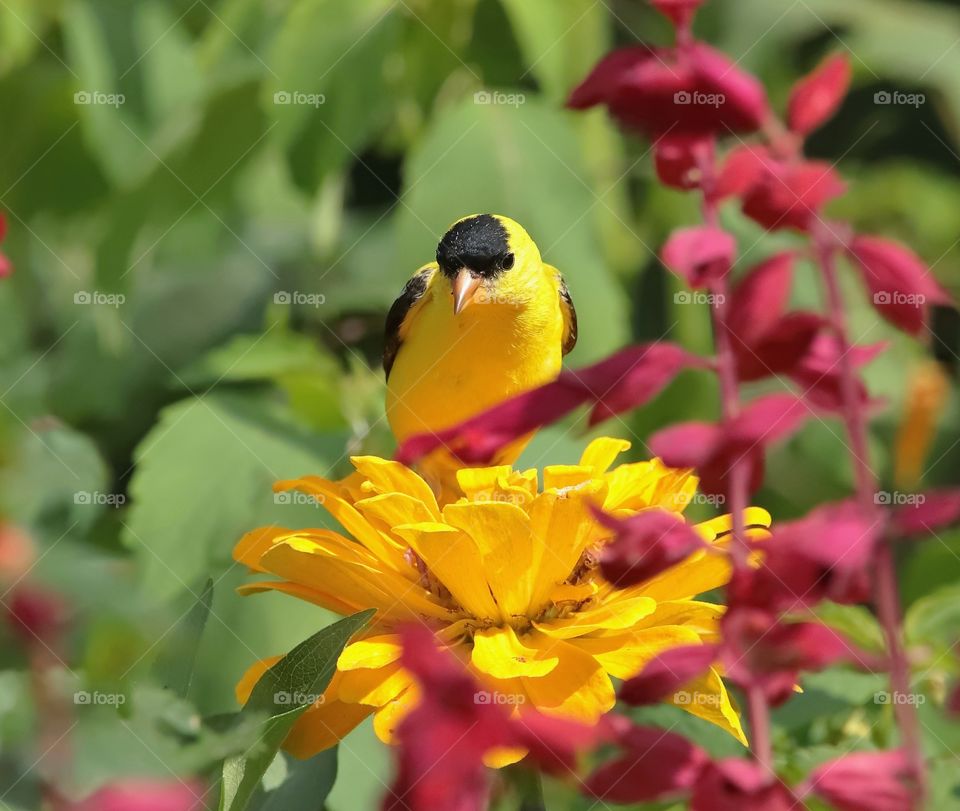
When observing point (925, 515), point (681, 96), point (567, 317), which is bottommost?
point (567, 317)

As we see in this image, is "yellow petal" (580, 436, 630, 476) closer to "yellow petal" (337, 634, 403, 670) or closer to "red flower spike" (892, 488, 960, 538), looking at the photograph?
"yellow petal" (337, 634, 403, 670)

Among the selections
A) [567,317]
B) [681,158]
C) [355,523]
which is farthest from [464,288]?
[681,158]

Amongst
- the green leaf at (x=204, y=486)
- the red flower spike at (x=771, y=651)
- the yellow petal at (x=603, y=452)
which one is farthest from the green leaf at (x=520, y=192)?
the red flower spike at (x=771, y=651)

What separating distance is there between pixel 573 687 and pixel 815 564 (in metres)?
0.38

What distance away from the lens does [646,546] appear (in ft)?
1.73

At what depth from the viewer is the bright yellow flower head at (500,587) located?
82 centimetres

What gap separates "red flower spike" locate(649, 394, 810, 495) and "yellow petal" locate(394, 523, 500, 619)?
12.5 inches

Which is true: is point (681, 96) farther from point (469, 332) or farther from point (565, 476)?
point (469, 332)

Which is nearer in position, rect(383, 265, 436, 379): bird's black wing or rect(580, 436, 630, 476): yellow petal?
rect(580, 436, 630, 476): yellow petal

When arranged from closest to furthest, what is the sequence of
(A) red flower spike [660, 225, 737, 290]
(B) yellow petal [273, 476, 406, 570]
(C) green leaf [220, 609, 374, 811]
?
(A) red flower spike [660, 225, 737, 290] < (C) green leaf [220, 609, 374, 811] < (B) yellow petal [273, 476, 406, 570]

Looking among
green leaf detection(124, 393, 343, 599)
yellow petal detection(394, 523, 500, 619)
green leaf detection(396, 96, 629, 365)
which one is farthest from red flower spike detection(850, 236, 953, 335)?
green leaf detection(396, 96, 629, 365)

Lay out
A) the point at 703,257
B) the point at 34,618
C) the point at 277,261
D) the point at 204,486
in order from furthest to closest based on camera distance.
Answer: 1. the point at 277,261
2. the point at 204,486
3. the point at 34,618
4. the point at 703,257

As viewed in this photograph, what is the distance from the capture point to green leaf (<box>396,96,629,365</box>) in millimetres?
1744

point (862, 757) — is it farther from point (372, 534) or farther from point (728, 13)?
point (728, 13)
